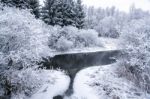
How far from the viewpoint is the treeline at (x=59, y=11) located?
24719 mm

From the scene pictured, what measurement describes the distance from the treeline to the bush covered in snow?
1.69 metres

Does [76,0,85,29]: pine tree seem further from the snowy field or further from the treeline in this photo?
the snowy field

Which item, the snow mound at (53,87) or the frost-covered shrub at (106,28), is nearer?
the snow mound at (53,87)

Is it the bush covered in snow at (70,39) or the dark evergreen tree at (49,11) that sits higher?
the dark evergreen tree at (49,11)

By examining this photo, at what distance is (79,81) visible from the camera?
515 inches

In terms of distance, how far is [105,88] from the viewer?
11.5m

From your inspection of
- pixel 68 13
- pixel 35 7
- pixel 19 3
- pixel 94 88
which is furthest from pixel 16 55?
pixel 68 13

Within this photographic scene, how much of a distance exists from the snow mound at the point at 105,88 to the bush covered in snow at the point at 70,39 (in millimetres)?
12523

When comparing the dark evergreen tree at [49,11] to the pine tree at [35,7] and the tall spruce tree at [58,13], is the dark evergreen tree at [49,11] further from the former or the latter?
the pine tree at [35,7]

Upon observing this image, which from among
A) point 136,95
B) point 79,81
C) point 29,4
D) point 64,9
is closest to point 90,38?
point 64,9

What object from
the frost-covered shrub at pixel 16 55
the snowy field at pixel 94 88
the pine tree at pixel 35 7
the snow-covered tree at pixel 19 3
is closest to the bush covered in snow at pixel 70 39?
the pine tree at pixel 35 7

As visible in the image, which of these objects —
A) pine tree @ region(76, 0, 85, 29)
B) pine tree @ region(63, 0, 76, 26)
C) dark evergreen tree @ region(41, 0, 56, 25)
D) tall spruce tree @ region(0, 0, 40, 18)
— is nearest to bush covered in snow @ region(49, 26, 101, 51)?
pine tree @ region(76, 0, 85, 29)

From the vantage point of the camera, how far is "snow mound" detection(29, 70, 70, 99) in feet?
32.2

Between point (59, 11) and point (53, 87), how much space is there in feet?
64.8
